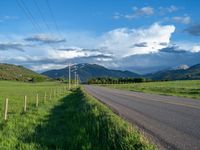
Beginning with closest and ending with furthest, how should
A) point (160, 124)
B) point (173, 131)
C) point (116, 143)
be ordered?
point (116, 143)
point (173, 131)
point (160, 124)

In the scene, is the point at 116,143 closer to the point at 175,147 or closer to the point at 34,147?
the point at 175,147

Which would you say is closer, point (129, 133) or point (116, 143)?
point (116, 143)

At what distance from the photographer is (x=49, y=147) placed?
1005 centimetres

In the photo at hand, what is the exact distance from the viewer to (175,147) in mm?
8930

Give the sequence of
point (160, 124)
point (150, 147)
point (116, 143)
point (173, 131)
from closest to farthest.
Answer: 1. point (150, 147)
2. point (116, 143)
3. point (173, 131)
4. point (160, 124)

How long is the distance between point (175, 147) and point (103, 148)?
189 centimetres

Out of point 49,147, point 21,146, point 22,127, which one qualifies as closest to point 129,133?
point 49,147

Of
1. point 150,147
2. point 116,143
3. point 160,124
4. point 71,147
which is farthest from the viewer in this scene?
point 160,124

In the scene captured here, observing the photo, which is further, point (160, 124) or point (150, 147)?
point (160, 124)

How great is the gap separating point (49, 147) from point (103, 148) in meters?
2.05

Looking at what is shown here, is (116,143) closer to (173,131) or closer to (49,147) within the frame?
(49,147)

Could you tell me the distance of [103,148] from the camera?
28.7 ft

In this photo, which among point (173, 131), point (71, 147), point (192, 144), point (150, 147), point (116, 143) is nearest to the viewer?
point (150, 147)

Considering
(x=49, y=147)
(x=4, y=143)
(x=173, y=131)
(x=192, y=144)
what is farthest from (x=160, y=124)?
(x=4, y=143)
